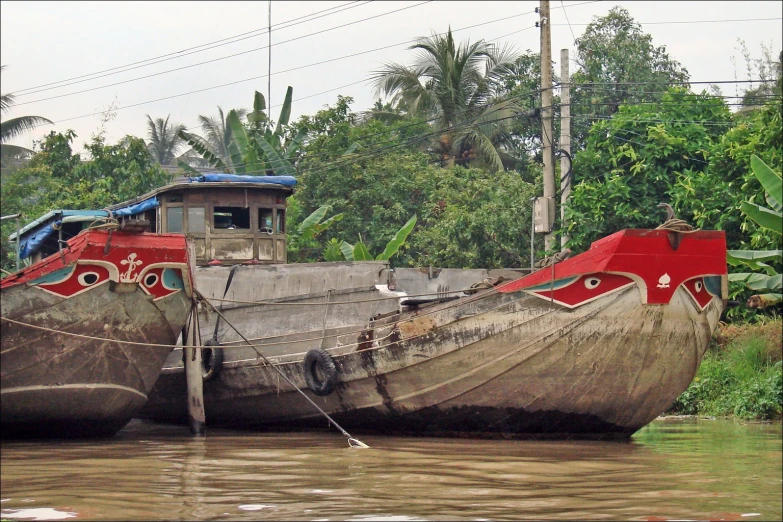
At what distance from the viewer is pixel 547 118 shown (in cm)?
1441

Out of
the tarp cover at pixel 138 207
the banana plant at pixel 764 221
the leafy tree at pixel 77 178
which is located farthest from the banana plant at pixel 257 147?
the banana plant at pixel 764 221

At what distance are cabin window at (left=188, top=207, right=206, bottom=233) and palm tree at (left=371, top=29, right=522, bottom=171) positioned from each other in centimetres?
1467

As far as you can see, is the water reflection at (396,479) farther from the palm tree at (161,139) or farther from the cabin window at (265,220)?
the palm tree at (161,139)

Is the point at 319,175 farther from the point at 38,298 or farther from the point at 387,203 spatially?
the point at 38,298

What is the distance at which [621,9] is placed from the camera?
3045cm

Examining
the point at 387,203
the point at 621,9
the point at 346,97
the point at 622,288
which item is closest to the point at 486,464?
the point at 622,288

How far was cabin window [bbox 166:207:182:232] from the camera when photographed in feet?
46.2

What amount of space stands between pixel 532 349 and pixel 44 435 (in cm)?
527

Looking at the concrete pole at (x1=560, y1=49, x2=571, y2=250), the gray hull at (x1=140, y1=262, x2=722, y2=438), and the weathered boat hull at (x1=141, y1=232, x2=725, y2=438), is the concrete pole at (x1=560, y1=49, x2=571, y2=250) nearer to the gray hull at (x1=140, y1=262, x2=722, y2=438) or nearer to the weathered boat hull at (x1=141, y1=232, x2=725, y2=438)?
the gray hull at (x1=140, y1=262, x2=722, y2=438)

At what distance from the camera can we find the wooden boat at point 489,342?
976cm

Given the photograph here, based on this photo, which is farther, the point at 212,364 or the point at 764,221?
the point at 212,364

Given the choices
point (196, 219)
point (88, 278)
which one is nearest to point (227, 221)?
point (196, 219)

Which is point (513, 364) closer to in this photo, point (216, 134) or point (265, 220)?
point (265, 220)

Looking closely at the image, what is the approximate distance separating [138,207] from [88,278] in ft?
14.6
